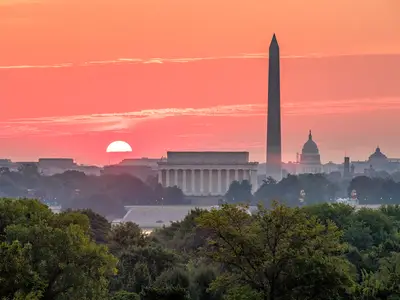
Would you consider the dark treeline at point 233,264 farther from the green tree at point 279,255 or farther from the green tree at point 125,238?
the green tree at point 125,238

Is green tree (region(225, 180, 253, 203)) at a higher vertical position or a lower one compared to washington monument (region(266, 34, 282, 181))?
lower

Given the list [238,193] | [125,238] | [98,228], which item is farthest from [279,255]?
[238,193]

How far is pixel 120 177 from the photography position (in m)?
194

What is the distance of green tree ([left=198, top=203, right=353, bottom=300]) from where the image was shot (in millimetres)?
42250

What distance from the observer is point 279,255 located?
1668 inches

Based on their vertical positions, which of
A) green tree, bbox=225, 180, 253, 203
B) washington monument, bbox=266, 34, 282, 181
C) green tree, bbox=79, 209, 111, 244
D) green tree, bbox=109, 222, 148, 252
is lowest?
green tree, bbox=109, 222, 148, 252

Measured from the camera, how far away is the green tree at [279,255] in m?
42.2

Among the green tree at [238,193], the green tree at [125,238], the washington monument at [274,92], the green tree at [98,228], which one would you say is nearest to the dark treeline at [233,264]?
the green tree at [125,238]

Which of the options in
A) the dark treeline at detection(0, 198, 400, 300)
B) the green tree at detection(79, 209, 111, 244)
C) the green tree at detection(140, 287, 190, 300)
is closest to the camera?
the dark treeline at detection(0, 198, 400, 300)

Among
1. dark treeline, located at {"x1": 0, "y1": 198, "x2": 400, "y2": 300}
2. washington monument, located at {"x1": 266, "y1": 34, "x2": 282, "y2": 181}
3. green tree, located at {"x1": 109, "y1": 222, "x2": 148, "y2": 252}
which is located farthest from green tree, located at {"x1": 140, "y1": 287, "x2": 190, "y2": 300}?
washington monument, located at {"x1": 266, "y1": 34, "x2": 282, "y2": 181}

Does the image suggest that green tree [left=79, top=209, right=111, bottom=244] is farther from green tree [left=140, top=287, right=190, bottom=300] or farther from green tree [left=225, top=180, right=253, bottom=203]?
green tree [left=225, top=180, right=253, bottom=203]

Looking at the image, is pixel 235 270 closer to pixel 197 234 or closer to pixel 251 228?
pixel 251 228

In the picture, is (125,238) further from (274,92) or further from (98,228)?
(274,92)

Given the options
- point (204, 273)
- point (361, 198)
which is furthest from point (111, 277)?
point (361, 198)
